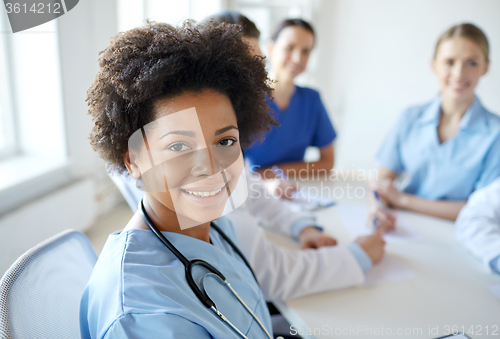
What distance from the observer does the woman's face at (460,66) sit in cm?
142

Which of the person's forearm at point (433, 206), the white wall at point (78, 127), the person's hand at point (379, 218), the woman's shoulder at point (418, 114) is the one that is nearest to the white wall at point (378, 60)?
the woman's shoulder at point (418, 114)

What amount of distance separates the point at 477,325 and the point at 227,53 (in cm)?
77

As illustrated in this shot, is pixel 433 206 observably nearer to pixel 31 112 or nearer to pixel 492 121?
pixel 492 121

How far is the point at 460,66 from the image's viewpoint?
1.42 meters

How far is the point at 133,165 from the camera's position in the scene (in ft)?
1.93

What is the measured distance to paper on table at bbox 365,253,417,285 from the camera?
921 mm

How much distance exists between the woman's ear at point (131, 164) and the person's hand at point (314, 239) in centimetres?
63

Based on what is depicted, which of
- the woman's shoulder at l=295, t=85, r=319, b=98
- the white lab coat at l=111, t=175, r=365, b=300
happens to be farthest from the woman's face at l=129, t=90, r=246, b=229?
the woman's shoulder at l=295, t=85, r=319, b=98

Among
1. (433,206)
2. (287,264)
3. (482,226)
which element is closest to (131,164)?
(287,264)

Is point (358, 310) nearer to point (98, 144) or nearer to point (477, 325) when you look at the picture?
point (477, 325)

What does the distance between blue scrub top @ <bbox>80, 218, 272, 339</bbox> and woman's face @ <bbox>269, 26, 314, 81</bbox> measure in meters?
1.32

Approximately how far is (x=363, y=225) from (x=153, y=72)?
3.15 ft

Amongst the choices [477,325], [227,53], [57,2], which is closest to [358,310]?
[477,325]

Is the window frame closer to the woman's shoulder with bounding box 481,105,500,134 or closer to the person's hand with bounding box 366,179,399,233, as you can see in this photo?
the person's hand with bounding box 366,179,399,233
